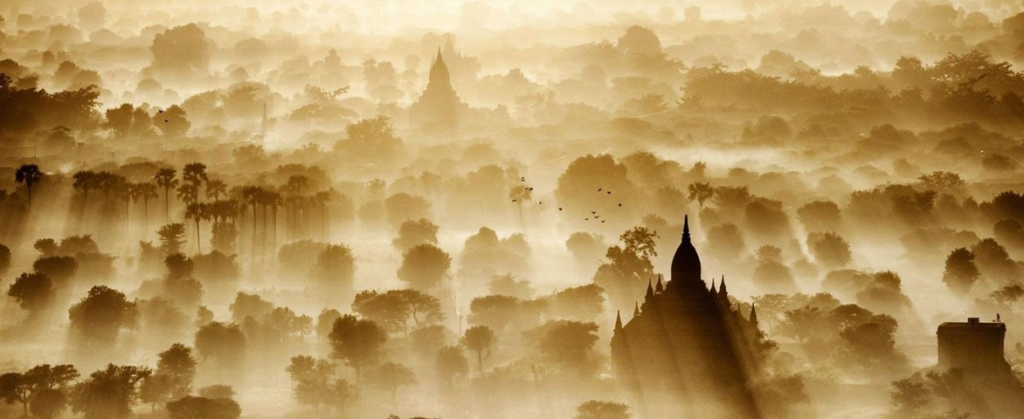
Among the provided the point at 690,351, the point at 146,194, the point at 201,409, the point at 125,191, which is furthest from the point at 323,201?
the point at 690,351

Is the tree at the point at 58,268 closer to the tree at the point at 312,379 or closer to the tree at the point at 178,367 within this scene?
the tree at the point at 178,367

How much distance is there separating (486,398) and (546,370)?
4544mm

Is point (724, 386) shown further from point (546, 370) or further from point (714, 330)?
point (546, 370)

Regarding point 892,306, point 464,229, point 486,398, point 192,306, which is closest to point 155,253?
point 192,306

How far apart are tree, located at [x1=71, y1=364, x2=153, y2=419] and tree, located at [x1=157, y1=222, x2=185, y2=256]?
129 feet

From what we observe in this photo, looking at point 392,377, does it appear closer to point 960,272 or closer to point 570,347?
point 570,347

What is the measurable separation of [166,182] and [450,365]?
5873cm

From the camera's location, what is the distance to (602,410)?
115375 millimetres

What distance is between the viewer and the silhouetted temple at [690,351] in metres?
116

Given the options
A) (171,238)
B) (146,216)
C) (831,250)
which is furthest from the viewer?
(146,216)

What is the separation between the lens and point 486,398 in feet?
416

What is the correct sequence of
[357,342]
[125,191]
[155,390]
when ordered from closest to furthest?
1. [155,390]
2. [357,342]
3. [125,191]

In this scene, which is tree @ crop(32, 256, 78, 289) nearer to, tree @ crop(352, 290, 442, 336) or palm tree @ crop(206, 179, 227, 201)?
tree @ crop(352, 290, 442, 336)

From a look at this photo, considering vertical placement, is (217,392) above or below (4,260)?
below
